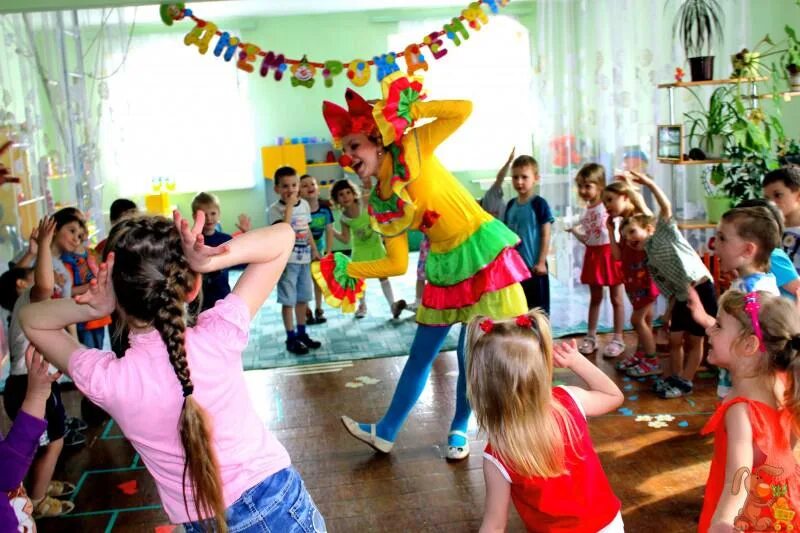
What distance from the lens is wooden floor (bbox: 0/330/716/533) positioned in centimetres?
295

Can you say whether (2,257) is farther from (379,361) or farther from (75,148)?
(379,361)

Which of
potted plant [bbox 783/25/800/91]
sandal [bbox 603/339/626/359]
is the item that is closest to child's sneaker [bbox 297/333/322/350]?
sandal [bbox 603/339/626/359]

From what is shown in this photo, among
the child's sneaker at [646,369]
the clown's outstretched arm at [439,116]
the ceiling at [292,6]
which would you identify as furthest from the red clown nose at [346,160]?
the ceiling at [292,6]

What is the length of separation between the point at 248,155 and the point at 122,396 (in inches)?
335

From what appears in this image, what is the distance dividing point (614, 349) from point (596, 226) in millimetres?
712

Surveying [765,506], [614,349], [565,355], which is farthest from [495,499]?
[614,349]

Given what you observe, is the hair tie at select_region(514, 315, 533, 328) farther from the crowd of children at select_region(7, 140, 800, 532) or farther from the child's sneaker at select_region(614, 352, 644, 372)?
the child's sneaker at select_region(614, 352, 644, 372)

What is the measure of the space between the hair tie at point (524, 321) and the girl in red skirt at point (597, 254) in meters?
3.04

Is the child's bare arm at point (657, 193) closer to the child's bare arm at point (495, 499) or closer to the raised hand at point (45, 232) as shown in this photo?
the child's bare arm at point (495, 499)

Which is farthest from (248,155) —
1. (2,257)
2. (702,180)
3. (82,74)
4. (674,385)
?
(674,385)

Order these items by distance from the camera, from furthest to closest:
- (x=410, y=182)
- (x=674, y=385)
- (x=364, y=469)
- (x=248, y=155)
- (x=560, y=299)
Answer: (x=248, y=155) < (x=560, y=299) < (x=674, y=385) < (x=364, y=469) < (x=410, y=182)

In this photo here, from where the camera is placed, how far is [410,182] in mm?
3062

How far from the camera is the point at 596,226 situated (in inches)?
190

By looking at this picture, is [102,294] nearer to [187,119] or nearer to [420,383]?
[420,383]
